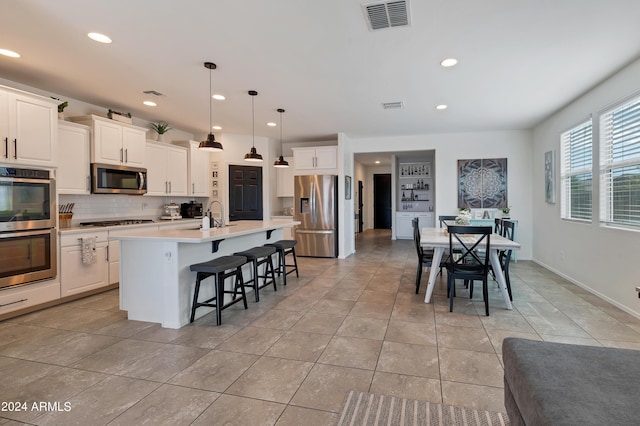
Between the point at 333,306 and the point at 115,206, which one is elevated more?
the point at 115,206

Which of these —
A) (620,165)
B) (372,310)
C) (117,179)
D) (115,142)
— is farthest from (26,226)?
(620,165)

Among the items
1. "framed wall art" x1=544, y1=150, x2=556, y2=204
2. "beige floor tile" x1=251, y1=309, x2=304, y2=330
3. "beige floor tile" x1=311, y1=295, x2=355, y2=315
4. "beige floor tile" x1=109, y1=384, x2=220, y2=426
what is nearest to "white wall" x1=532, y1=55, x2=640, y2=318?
"framed wall art" x1=544, y1=150, x2=556, y2=204

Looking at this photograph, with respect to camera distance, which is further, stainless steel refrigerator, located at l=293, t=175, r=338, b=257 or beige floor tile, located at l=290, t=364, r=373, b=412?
stainless steel refrigerator, located at l=293, t=175, r=338, b=257

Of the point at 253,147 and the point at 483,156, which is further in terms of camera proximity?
A: the point at 483,156

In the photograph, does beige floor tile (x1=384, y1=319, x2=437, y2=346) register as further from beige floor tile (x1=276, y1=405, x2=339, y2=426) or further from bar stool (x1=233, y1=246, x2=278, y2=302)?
bar stool (x1=233, y1=246, x2=278, y2=302)

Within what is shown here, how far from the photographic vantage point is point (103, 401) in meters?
1.86

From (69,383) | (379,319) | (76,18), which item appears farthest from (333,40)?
(69,383)

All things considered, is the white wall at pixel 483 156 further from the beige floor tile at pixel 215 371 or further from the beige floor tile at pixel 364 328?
the beige floor tile at pixel 215 371

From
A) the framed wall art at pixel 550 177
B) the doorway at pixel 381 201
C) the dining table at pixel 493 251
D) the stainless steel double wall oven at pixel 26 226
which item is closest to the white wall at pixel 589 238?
the framed wall art at pixel 550 177

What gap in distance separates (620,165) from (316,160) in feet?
15.3

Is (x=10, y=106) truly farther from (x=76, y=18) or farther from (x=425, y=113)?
(x=425, y=113)

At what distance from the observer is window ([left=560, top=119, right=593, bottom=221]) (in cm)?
411

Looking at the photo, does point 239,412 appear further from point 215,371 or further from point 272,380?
point 215,371

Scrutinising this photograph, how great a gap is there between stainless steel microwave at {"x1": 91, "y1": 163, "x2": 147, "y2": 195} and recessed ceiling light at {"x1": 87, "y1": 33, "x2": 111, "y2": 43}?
79.9 inches
